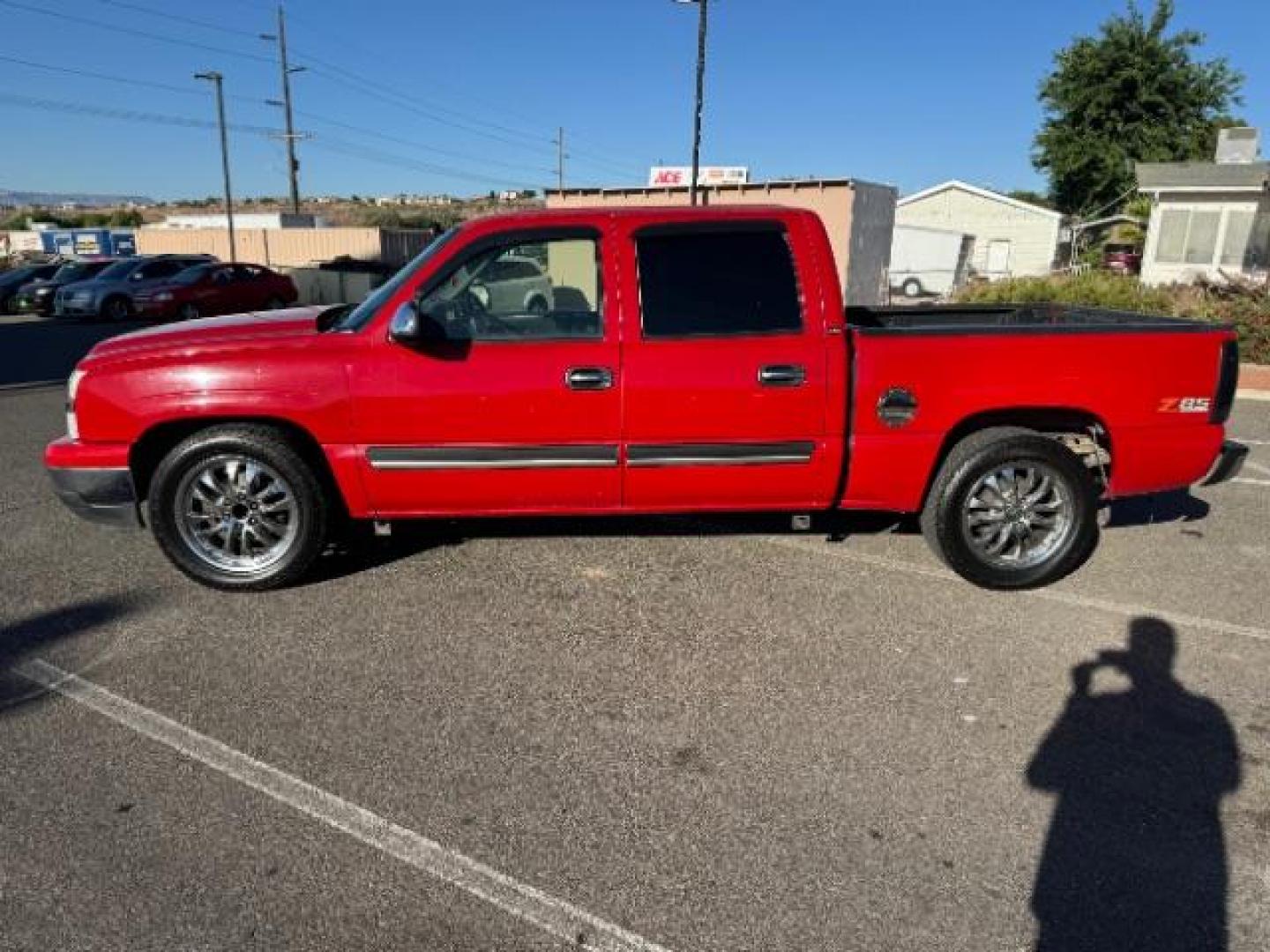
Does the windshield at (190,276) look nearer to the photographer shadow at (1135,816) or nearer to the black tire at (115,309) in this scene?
the black tire at (115,309)

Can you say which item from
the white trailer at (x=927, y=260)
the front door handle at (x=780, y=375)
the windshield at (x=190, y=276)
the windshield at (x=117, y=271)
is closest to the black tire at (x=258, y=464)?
Result: the front door handle at (x=780, y=375)

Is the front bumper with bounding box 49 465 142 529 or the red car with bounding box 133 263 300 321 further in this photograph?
the red car with bounding box 133 263 300 321

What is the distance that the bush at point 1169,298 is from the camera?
37.0 feet

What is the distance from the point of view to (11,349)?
14945mm

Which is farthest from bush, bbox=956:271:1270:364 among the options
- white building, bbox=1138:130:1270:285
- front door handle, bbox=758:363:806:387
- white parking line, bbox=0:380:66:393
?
white parking line, bbox=0:380:66:393

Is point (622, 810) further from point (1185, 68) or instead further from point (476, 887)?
point (1185, 68)

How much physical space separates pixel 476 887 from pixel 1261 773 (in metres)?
2.60

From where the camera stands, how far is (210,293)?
20266 mm

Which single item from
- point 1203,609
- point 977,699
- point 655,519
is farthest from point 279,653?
point 1203,609

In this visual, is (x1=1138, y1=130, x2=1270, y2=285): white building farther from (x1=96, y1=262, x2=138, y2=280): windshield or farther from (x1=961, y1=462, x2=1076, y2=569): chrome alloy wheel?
(x1=96, y1=262, x2=138, y2=280): windshield

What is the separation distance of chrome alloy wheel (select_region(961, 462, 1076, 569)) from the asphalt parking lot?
26 centimetres

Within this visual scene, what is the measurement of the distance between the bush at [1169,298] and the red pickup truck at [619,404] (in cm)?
658

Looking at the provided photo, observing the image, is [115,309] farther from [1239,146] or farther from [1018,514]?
[1239,146]

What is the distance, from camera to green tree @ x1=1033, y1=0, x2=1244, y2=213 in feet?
136
